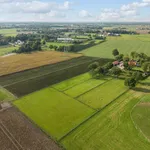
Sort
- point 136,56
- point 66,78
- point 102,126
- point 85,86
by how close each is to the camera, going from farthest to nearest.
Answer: point 136,56, point 66,78, point 85,86, point 102,126

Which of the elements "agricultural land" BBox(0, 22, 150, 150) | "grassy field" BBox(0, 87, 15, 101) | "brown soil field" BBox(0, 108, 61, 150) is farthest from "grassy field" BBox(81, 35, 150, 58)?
"brown soil field" BBox(0, 108, 61, 150)

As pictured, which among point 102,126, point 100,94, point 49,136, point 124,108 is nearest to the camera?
point 49,136

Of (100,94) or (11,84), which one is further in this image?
(11,84)

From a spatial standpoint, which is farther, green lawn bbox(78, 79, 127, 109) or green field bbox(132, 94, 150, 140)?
green lawn bbox(78, 79, 127, 109)

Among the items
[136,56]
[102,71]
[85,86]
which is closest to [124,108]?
[85,86]

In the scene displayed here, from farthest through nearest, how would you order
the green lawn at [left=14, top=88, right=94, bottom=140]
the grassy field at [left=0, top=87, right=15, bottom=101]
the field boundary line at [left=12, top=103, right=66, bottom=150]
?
the grassy field at [left=0, top=87, right=15, bottom=101] < the green lawn at [left=14, top=88, right=94, bottom=140] < the field boundary line at [left=12, top=103, right=66, bottom=150]

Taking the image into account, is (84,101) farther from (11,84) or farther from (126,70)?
(126,70)

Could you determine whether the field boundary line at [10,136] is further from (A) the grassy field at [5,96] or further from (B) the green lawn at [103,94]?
(B) the green lawn at [103,94]

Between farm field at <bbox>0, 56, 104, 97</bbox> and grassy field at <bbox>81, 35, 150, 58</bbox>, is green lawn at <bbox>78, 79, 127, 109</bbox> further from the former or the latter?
grassy field at <bbox>81, 35, 150, 58</bbox>
